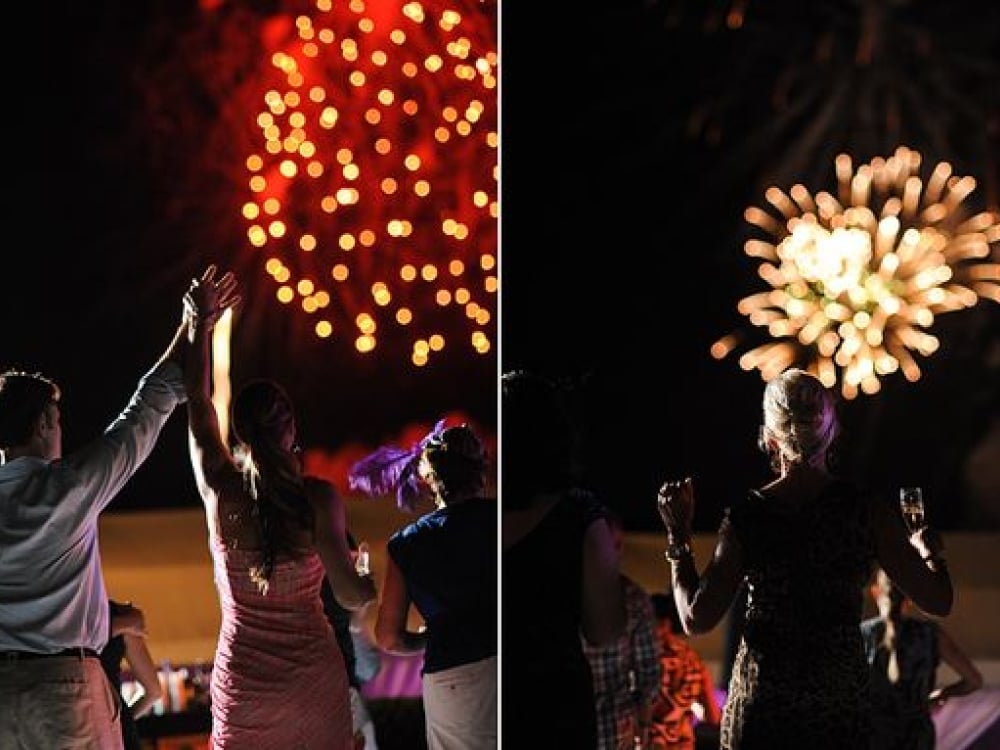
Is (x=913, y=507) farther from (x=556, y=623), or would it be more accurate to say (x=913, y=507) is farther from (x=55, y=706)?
(x=55, y=706)

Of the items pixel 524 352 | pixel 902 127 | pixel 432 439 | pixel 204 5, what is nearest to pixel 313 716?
pixel 432 439

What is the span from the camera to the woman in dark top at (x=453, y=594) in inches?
129

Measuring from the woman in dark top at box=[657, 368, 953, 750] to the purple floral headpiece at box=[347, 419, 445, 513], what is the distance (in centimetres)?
99

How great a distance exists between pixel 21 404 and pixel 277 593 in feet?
2.13

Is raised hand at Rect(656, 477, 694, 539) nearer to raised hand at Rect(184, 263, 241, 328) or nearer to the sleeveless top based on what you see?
the sleeveless top

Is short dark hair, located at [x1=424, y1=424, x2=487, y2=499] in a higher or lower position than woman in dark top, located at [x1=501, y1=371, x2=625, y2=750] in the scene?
higher

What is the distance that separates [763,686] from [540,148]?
6.42 feet

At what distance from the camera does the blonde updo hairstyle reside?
2807 millimetres

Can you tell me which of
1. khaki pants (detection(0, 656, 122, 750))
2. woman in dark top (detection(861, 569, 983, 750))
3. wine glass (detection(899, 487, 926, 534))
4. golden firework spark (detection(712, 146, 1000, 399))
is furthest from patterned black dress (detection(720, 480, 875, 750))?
golden firework spark (detection(712, 146, 1000, 399))

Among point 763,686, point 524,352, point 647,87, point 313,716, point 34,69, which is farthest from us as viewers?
point 647,87

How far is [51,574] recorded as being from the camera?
306cm

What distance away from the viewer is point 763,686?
278 centimetres

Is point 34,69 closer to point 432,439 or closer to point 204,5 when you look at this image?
point 204,5

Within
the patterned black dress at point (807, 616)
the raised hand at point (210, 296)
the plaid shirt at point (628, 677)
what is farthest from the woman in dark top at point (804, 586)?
the raised hand at point (210, 296)
